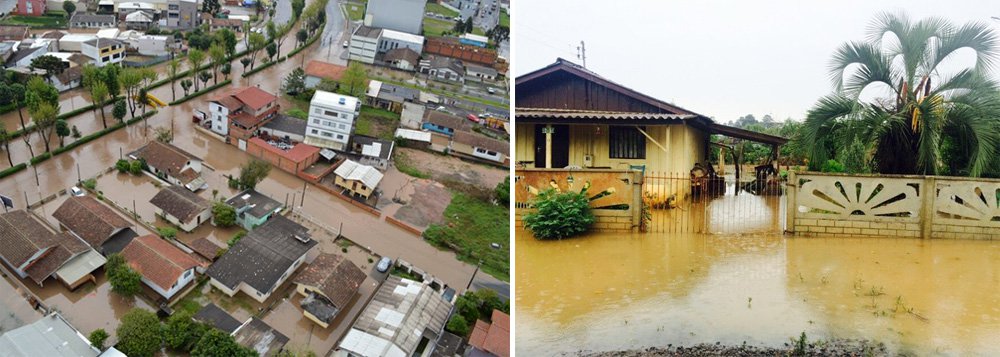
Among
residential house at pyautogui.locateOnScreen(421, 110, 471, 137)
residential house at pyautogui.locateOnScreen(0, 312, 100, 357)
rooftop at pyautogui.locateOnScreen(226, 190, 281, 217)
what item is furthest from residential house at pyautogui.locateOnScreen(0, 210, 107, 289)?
residential house at pyautogui.locateOnScreen(421, 110, 471, 137)

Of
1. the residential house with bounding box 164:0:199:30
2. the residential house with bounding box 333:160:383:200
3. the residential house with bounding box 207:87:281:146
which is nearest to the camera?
the residential house with bounding box 333:160:383:200

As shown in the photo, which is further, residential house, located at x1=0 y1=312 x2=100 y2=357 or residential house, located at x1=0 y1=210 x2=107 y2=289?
residential house, located at x1=0 y1=210 x2=107 y2=289

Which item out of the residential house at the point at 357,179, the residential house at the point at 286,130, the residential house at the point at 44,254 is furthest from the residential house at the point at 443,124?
the residential house at the point at 44,254

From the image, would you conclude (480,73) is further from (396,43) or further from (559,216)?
(559,216)

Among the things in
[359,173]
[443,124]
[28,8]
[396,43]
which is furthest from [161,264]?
[28,8]

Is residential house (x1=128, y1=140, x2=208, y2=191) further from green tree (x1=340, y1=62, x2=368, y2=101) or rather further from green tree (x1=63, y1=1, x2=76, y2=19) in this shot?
green tree (x1=63, y1=1, x2=76, y2=19)

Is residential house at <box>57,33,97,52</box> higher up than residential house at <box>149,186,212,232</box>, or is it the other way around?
residential house at <box>57,33,97,52</box>
